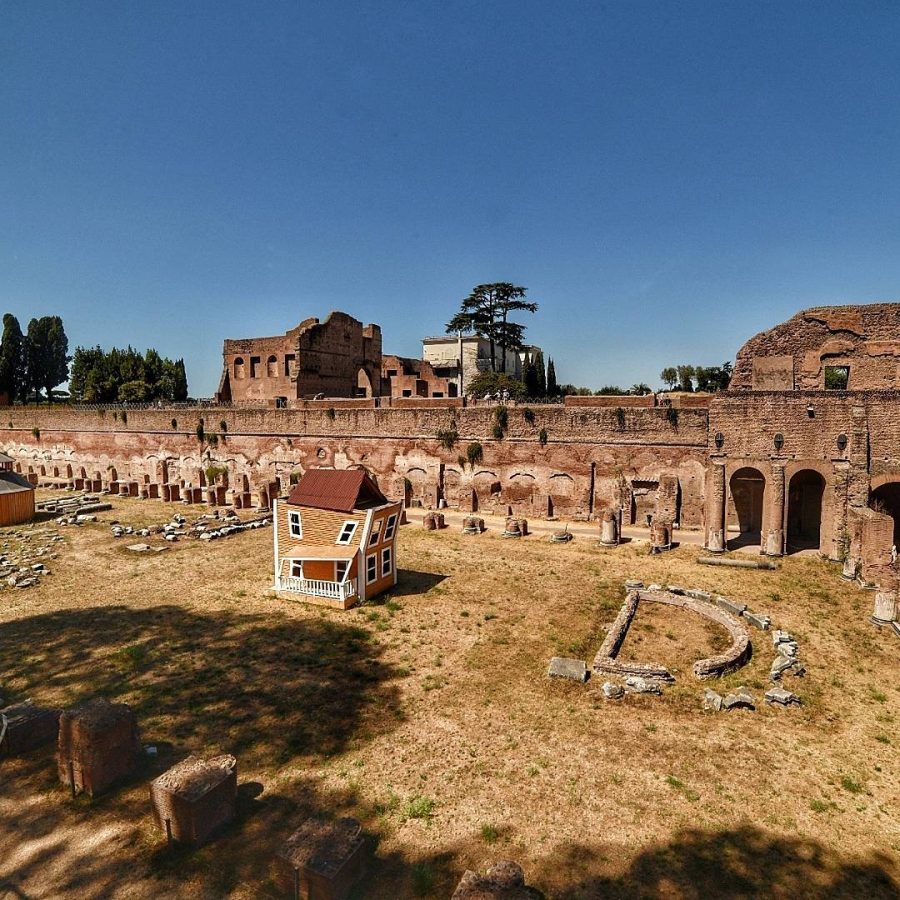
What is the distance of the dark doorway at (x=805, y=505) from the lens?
22.2 metres

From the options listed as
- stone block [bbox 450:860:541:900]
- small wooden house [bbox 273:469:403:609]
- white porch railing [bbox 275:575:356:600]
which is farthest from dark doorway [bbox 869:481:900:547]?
stone block [bbox 450:860:541:900]

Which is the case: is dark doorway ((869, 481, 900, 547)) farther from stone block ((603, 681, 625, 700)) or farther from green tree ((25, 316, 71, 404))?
green tree ((25, 316, 71, 404))

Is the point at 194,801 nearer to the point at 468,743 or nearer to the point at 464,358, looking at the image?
the point at 468,743

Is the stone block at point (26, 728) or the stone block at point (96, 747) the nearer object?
the stone block at point (96, 747)

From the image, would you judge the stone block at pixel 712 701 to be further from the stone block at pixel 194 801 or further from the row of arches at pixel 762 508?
the row of arches at pixel 762 508

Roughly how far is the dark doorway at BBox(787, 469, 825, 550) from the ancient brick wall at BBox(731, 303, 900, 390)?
11.8 ft

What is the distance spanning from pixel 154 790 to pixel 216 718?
2699 mm

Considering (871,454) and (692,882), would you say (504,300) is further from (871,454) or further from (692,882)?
(692,882)

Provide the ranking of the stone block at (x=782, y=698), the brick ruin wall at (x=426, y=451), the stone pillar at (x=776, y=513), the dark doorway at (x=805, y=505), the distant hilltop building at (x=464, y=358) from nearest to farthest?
1. the stone block at (x=782, y=698)
2. the stone pillar at (x=776, y=513)
3. the dark doorway at (x=805, y=505)
4. the brick ruin wall at (x=426, y=451)
5. the distant hilltop building at (x=464, y=358)

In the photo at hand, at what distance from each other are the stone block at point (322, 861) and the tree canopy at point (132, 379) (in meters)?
53.9

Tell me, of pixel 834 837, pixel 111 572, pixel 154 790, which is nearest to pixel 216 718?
pixel 154 790

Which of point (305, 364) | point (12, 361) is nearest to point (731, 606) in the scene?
point (305, 364)

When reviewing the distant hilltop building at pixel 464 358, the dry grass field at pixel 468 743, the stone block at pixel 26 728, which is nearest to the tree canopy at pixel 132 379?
the distant hilltop building at pixel 464 358

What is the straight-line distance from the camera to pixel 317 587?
1559 cm
